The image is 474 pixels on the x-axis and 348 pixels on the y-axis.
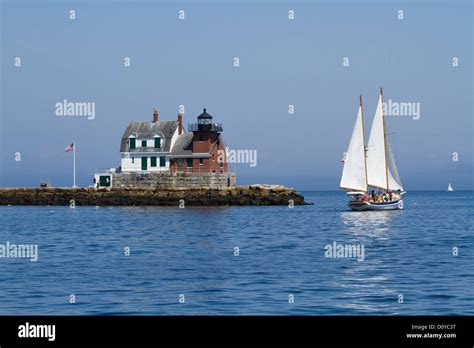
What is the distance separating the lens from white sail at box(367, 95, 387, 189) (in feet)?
252

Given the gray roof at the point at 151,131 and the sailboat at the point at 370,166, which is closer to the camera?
the sailboat at the point at 370,166

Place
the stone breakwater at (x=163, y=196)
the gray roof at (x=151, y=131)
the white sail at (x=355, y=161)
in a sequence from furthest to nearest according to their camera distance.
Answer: the gray roof at (x=151, y=131) < the stone breakwater at (x=163, y=196) < the white sail at (x=355, y=161)

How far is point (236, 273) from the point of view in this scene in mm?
26688

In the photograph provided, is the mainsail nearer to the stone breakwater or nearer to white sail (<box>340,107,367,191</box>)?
white sail (<box>340,107,367,191</box>)

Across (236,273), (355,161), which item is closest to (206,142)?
(355,161)

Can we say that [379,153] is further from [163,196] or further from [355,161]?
[163,196]

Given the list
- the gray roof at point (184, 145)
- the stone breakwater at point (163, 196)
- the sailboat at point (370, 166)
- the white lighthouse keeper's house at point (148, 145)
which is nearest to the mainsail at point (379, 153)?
the sailboat at point (370, 166)

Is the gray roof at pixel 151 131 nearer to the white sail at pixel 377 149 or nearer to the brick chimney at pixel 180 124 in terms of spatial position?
the brick chimney at pixel 180 124

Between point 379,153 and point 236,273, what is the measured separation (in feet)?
175

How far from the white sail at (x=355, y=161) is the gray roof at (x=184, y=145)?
20258 millimetres

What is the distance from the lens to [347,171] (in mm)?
76312

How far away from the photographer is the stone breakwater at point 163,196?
8644cm
